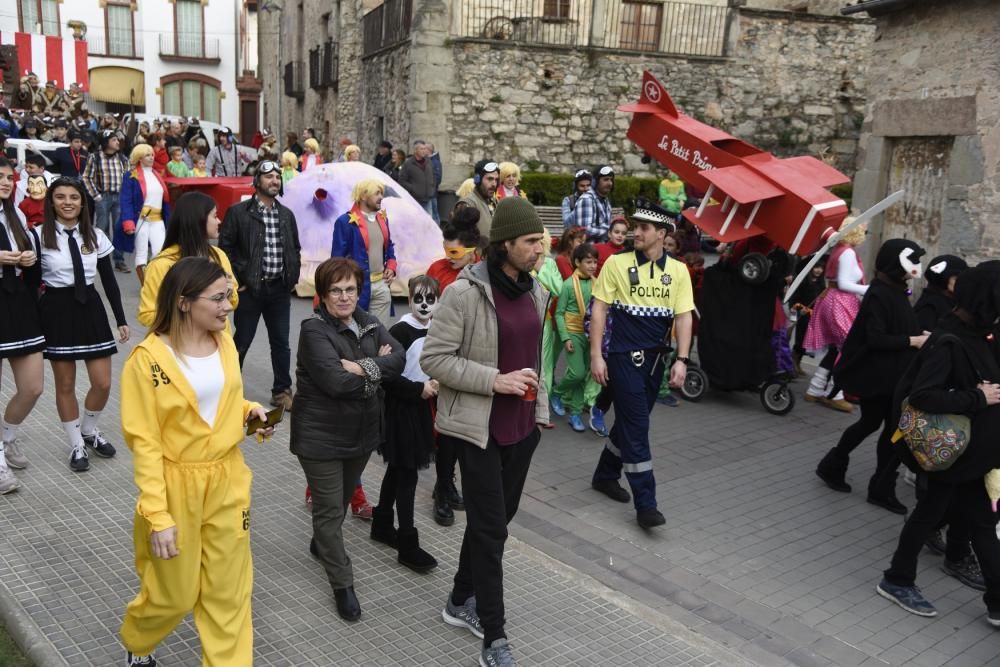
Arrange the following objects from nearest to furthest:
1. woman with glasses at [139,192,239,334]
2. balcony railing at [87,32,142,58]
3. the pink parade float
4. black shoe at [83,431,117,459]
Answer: woman with glasses at [139,192,239,334]
black shoe at [83,431,117,459]
the pink parade float
balcony railing at [87,32,142,58]

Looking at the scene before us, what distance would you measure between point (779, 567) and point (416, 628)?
2194 millimetres

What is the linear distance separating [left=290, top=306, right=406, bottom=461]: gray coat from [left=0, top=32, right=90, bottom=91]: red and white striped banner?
29985 mm

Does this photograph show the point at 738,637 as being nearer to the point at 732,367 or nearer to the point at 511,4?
the point at 732,367

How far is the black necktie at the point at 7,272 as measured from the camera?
5105 millimetres

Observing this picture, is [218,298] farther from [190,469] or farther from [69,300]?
[69,300]

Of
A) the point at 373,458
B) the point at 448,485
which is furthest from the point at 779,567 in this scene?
the point at 373,458

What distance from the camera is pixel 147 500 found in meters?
3.11

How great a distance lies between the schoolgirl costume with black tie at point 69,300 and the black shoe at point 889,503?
5088mm

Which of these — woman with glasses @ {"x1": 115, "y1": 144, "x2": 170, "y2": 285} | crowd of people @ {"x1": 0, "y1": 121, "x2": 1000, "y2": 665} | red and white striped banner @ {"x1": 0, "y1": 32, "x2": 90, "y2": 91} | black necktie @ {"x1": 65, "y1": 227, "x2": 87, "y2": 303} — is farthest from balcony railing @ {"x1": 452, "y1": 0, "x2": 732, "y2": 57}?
red and white striped banner @ {"x1": 0, "y1": 32, "x2": 90, "y2": 91}

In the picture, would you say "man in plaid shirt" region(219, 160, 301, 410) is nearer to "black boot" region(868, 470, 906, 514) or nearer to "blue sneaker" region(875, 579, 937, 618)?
"black boot" region(868, 470, 906, 514)

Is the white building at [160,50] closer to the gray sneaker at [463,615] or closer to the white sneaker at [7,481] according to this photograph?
the white sneaker at [7,481]

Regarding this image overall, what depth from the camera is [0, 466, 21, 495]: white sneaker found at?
5.26m

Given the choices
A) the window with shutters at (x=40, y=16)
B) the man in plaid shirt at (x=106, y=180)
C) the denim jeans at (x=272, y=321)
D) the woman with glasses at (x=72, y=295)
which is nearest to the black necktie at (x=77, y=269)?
the woman with glasses at (x=72, y=295)

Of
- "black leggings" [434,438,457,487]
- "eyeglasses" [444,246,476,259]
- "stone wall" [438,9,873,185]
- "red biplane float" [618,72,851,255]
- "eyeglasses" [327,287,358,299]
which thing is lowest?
"black leggings" [434,438,457,487]
